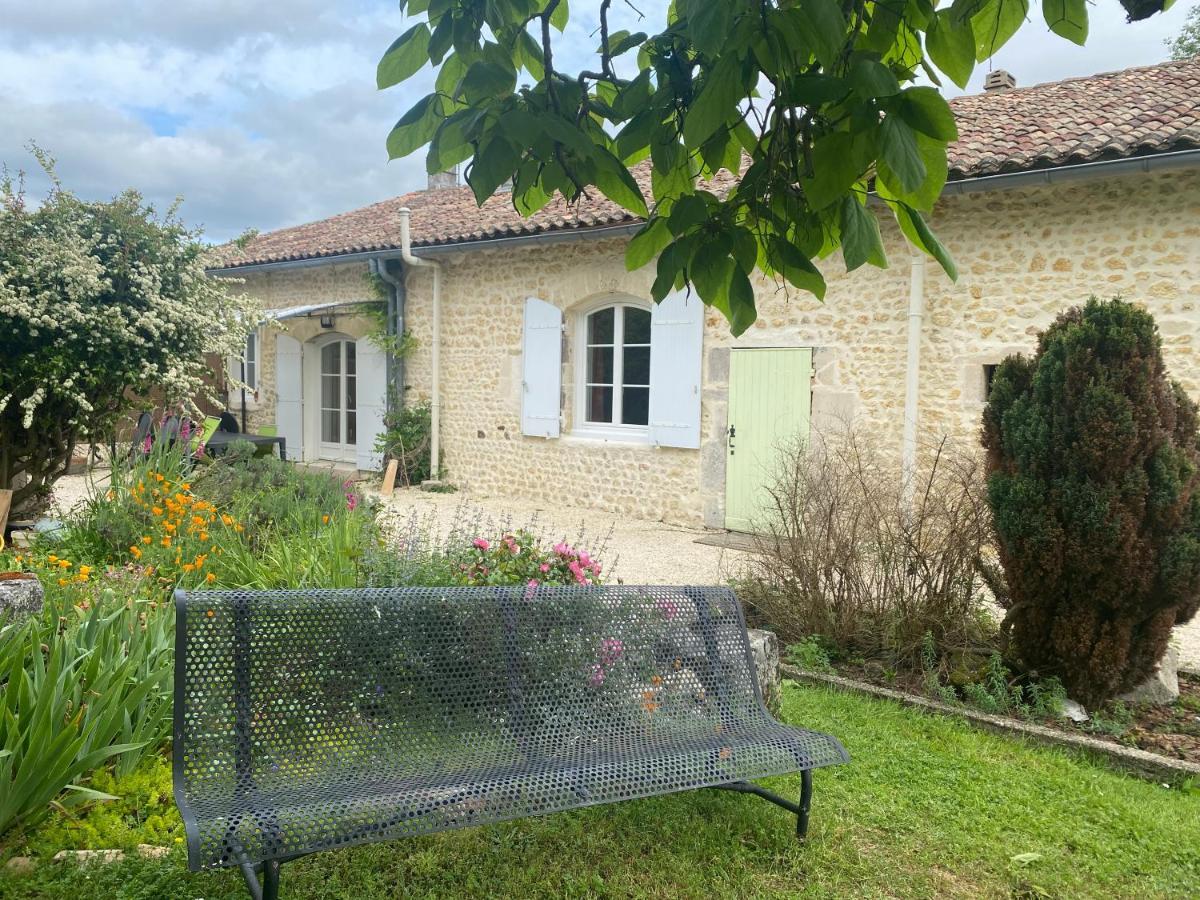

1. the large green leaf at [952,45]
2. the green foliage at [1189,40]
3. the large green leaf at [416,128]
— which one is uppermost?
the green foliage at [1189,40]

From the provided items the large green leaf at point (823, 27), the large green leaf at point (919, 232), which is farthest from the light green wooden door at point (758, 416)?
the large green leaf at point (823, 27)

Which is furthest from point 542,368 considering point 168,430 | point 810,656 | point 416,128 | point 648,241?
point 416,128

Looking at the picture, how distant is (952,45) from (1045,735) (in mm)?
2845

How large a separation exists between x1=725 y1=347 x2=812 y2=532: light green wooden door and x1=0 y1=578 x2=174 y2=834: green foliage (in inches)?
224

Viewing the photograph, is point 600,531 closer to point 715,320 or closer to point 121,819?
point 715,320

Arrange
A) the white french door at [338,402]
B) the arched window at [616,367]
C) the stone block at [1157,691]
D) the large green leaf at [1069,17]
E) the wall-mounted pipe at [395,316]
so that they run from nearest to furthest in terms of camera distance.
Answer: the large green leaf at [1069,17]
the stone block at [1157,691]
the arched window at [616,367]
the wall-mounted pipe at [395,316]
the white french door at [338,402]

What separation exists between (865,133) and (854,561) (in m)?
3.41

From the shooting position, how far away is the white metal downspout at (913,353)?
23.8 feet

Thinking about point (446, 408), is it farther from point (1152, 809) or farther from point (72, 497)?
point (1152, 809)

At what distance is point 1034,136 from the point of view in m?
6.89

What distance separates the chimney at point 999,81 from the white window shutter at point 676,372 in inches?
157

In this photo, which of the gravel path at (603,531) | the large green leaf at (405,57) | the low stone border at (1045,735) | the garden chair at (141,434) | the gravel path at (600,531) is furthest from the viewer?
the gravel path at (603,531)

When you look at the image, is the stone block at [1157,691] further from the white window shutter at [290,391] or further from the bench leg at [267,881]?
the white window shutter at [290,391]

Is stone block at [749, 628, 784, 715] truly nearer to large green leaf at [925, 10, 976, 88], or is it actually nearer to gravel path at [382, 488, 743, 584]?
gravel path at [382, 488, 743, 584]
